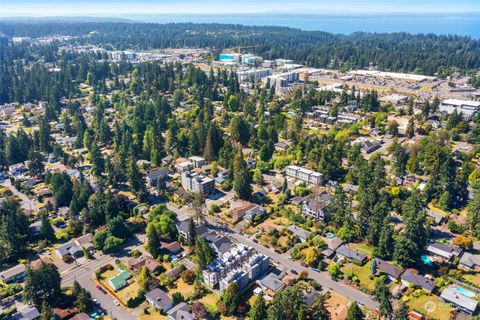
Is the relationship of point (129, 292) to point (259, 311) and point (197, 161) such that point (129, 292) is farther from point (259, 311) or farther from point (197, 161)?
point (197, 161)

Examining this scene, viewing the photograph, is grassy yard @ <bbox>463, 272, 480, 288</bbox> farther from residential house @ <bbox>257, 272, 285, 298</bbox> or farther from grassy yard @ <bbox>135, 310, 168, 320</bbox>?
grassy yard @ <bbox>135, 310, 168, 320</bbox>

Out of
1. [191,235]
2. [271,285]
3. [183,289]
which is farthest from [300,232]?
[183,289]

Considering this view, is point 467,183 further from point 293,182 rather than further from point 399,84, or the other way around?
point 399,84

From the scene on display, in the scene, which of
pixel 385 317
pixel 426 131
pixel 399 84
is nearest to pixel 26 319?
pixel 385 317

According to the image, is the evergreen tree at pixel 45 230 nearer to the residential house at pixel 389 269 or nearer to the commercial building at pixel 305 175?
the commercial building at pixel 305 175

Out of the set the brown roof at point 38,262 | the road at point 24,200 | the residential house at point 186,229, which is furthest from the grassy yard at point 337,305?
the road at point 24,200
